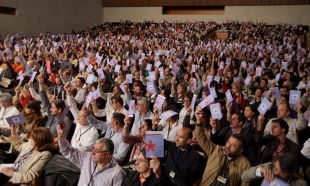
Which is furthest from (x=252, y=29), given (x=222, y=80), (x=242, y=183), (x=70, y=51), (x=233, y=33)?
(x=242, y=183)

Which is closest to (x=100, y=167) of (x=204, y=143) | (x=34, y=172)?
(x=34, y=172)

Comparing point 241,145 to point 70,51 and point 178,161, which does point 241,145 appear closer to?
point 178,161

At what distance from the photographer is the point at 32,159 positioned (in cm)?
362

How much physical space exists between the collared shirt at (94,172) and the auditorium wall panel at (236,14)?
82.1 feet

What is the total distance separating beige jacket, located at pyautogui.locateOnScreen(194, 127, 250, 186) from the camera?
3408 mm

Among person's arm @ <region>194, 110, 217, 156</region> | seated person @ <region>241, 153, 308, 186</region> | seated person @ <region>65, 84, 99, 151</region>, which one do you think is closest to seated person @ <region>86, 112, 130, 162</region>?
seated person @ <region>65, 84, 99, 151</region>

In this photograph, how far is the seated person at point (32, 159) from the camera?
3.53m

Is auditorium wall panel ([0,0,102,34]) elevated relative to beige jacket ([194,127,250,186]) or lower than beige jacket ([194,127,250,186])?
elevated

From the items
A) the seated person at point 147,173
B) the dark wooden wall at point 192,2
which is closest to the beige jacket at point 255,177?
the seated person at point 147,173

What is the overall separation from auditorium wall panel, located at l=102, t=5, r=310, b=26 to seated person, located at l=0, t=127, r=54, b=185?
82.4 ft

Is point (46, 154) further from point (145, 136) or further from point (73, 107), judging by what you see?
point (73, 107)

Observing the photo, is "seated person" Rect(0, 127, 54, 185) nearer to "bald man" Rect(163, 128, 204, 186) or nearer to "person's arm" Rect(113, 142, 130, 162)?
"person's arm" Rect(113, 142, 130, 162)

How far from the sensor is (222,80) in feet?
28.1

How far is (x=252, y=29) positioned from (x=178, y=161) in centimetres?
1911
